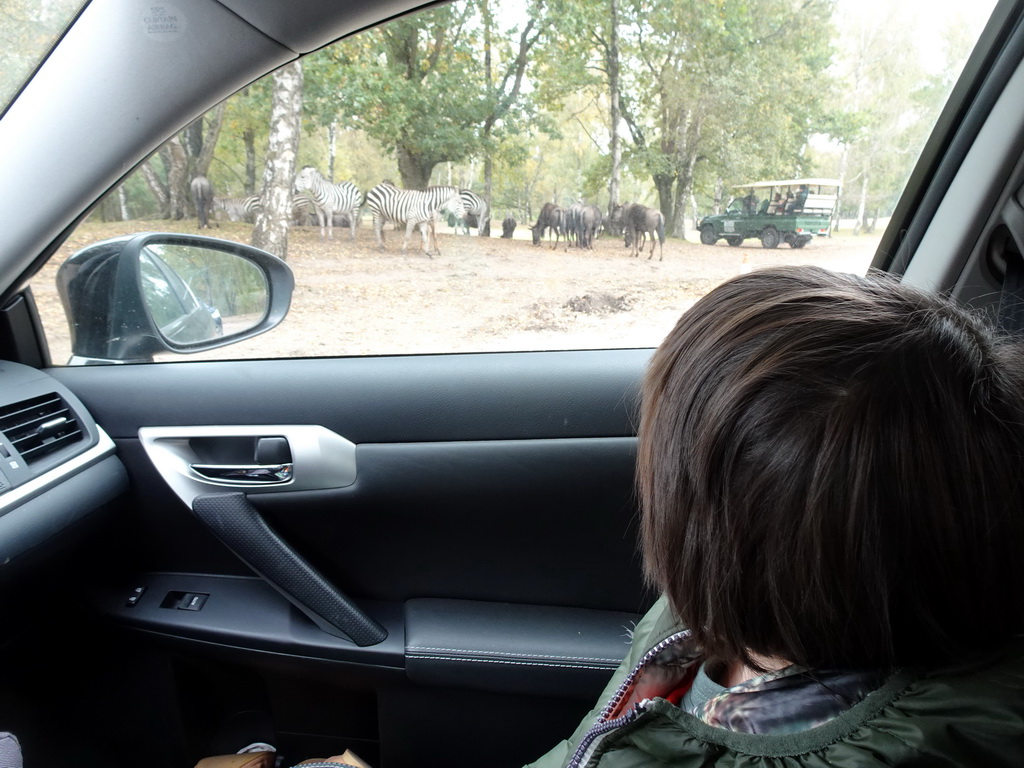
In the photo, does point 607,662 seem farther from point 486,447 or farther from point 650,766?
point 650,766

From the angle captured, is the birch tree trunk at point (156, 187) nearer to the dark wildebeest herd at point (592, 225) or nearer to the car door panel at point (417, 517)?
the car door panel at point (417, 517)

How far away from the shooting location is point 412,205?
207 cm

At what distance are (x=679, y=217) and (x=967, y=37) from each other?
31.2 inches

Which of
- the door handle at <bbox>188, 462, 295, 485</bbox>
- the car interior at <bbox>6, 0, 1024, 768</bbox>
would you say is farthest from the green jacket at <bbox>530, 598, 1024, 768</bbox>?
the door handle at <bbox>188, 462, 295, 485</bbox>

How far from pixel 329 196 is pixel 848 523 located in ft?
5.74

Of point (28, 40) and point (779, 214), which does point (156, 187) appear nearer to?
point (28, 40)

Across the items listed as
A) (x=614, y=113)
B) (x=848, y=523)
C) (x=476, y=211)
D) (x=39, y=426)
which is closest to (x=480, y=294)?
(x=476, y=211)

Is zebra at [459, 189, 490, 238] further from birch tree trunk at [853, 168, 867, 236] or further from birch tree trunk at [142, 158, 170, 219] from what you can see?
birch tree trunk at [853, 168, 867, 236]

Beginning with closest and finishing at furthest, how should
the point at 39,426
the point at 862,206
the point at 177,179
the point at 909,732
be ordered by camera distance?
the point at 909,732
the point at 39,426
the point at 177,179
the point at 862,206

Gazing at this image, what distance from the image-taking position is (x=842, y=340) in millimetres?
707

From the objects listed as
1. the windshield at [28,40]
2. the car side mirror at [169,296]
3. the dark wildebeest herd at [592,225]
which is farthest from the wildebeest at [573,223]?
the windshield at [28,40]

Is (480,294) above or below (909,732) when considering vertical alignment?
above

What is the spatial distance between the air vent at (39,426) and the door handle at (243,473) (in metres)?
0.31

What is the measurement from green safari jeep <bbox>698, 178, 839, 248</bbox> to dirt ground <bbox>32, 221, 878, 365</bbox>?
4 centimetres
